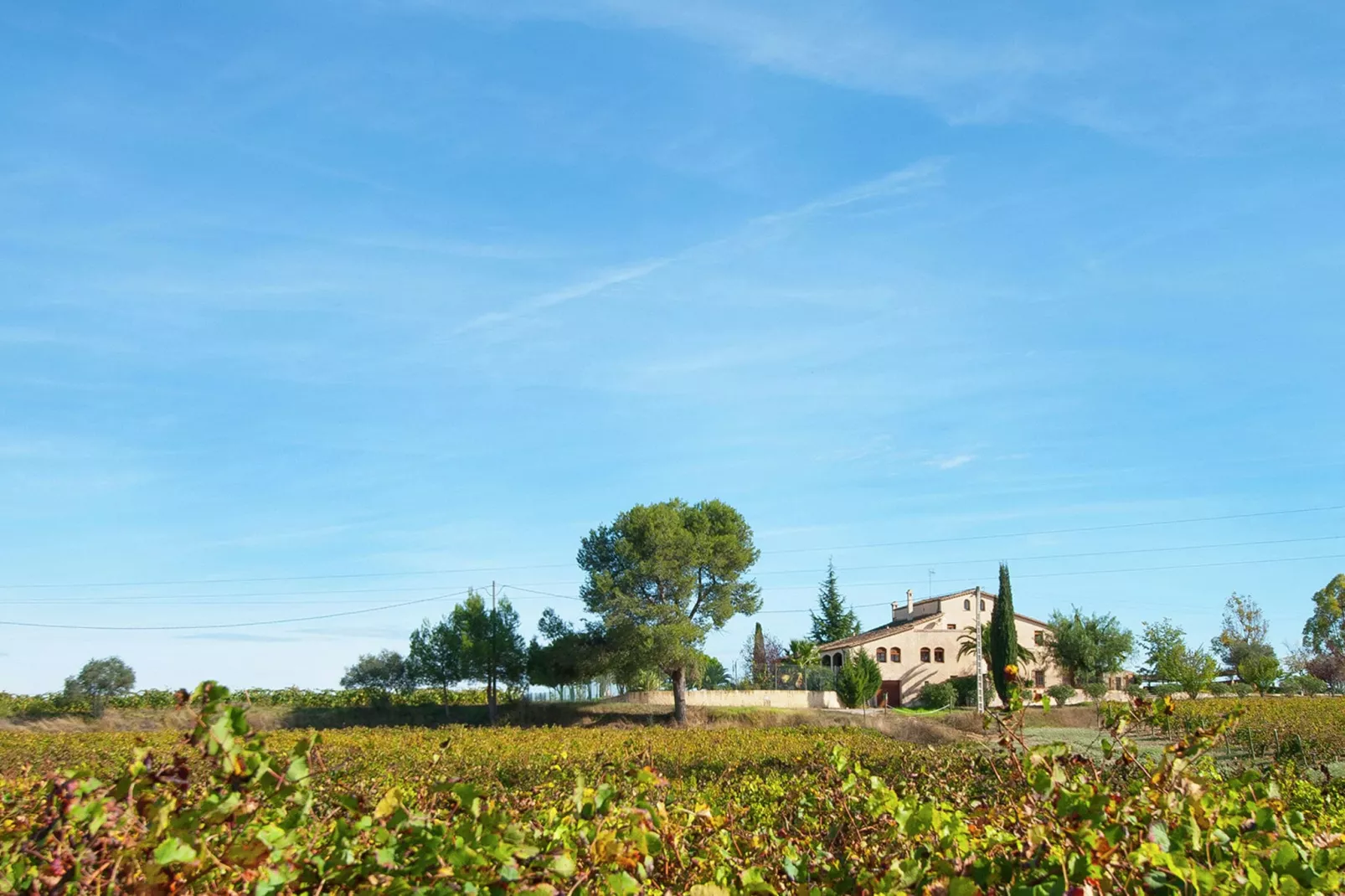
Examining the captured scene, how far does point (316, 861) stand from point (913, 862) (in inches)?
45.7

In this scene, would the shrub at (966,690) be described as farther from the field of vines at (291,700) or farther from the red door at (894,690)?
the field of vines at (291,700)

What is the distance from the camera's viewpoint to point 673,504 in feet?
152

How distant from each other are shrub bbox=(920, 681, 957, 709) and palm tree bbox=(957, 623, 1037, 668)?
2194mm

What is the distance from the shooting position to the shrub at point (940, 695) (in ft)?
166

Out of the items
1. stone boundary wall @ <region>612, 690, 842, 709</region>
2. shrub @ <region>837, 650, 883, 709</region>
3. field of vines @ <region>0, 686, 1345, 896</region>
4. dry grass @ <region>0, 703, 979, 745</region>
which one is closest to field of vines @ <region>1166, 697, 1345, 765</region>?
dry grass @ <region>0, 703, 979, 745</region>

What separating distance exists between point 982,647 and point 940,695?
3356mm

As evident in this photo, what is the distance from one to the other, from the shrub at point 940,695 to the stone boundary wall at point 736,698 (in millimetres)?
5820

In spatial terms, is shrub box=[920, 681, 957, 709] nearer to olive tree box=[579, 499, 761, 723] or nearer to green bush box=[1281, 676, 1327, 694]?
olive tree box=[579, 499, 761, 723]

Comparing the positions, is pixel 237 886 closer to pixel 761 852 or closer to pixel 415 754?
pixel 761 852

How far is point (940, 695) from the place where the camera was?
51531 mm

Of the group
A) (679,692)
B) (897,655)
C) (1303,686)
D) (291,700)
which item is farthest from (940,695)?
(291,700)

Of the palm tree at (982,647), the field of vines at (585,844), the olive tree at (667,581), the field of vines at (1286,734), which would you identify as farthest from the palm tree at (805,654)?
the field of vines at (585,844)

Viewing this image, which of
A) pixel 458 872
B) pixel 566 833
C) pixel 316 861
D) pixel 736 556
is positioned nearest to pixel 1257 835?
pixel 566 833

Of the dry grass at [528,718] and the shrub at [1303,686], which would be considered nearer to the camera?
the dry grass at [528,718]
